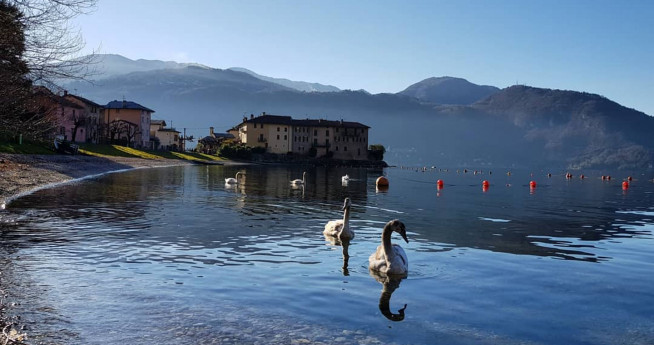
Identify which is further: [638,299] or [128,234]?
[128,234]

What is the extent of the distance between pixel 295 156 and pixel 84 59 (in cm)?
16396

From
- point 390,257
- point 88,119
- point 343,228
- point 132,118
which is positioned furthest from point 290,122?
point 390,257

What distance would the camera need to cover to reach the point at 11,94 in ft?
68.4

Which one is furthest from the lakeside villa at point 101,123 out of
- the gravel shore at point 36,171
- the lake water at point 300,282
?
the lake water at point 300,282

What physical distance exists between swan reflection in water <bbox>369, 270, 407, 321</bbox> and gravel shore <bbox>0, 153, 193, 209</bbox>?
2164 cm

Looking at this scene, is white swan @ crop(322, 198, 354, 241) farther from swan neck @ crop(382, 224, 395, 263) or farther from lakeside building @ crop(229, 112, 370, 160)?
lakeside building @ crop(229, 112, 370, 160)

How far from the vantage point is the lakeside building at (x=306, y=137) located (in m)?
184

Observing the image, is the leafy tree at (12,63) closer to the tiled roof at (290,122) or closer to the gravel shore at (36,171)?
the gravel shore at (36,171)

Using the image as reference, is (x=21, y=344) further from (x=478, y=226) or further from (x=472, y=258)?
(x=478, y=226)

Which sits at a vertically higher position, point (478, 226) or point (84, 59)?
point (84, 59)

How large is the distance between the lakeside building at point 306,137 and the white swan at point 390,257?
16537 centimetres

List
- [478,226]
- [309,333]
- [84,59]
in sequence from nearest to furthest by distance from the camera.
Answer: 1. [309,333]
2. [84,59]
3. [478,226]

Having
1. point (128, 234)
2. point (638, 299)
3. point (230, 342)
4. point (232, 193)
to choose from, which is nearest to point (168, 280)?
point (230, 342)

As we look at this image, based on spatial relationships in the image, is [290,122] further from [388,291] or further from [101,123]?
[388,291]
